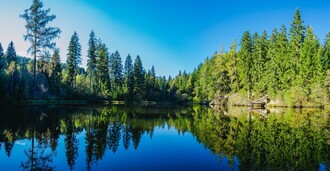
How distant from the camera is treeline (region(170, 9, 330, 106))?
1877 inches

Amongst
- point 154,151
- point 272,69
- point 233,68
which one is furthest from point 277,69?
point 154,151

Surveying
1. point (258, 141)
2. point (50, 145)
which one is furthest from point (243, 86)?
point (50, 145)

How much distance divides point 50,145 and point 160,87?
92.9 metres

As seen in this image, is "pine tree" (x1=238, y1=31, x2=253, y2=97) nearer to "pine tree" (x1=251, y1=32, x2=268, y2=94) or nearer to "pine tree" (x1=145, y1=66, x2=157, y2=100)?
"pine tree" (x1=251, y1=32, x2=268, y2=94)

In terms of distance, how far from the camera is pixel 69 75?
58750 millimetres

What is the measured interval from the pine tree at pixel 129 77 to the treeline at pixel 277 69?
24340 mm

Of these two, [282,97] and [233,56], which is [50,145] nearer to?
[282,97]

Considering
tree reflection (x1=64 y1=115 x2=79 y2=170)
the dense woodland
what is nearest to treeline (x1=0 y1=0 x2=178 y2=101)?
the dense woodland

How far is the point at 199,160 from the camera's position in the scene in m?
9.15

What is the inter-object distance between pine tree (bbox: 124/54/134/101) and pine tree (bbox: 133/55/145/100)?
4.24 feet

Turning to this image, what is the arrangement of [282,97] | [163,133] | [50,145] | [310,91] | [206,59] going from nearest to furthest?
[50,145]
[163,133]
[310,91]
[282,97]
[206,59]

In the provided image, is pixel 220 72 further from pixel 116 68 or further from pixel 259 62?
pixel 116 68

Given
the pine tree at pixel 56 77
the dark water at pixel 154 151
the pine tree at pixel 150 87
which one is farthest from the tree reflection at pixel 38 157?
the pine tree at pixel 150 87

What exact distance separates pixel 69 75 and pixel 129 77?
1099 inches
